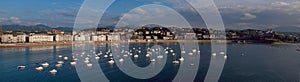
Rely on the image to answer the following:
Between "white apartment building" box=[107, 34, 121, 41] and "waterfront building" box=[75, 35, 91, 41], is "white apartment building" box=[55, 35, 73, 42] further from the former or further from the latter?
"white apartment building" box=[107, 34, 121, 41]

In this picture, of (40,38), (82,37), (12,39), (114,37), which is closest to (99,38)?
(114,37)

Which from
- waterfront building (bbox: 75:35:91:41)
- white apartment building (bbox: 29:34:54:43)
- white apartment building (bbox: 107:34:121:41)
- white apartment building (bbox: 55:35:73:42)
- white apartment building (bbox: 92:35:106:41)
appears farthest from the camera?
white apartment building (bbox: 107:34:121:41)

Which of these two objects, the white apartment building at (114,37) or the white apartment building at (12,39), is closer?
the white apartment building at (12,39)

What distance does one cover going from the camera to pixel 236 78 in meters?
12.8

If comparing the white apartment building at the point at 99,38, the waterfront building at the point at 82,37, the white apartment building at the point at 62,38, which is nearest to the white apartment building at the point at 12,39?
the white apartment building at the point at 62,38

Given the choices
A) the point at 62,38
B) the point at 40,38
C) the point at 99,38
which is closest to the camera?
the point at 40,38

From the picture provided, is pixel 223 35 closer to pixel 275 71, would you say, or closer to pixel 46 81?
pixel 275 71

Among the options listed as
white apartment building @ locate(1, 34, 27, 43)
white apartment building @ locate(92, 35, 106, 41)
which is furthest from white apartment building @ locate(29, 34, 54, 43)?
white apartment building @ locate(92, 35, 106, 41)

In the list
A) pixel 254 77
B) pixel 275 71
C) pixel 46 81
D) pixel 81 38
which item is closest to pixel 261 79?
pixel 254 77

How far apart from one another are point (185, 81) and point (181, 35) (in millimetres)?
50413

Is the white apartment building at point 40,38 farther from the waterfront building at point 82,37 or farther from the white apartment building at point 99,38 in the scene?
the white apartment building at point 99,38

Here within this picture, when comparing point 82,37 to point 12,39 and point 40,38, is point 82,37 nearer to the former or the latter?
point 40,38

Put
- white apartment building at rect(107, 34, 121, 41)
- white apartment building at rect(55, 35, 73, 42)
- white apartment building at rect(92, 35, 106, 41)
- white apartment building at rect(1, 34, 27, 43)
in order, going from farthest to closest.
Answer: white apartment building at rect(107, 34, 121, 41) → white apartment building at rect(92, 35, 106, 41) → white apartment building at rect(55, 35, 73, 42) → white apartment building at rect(1, 34, 27, 43)

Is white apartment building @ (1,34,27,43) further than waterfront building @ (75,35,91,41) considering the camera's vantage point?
No
